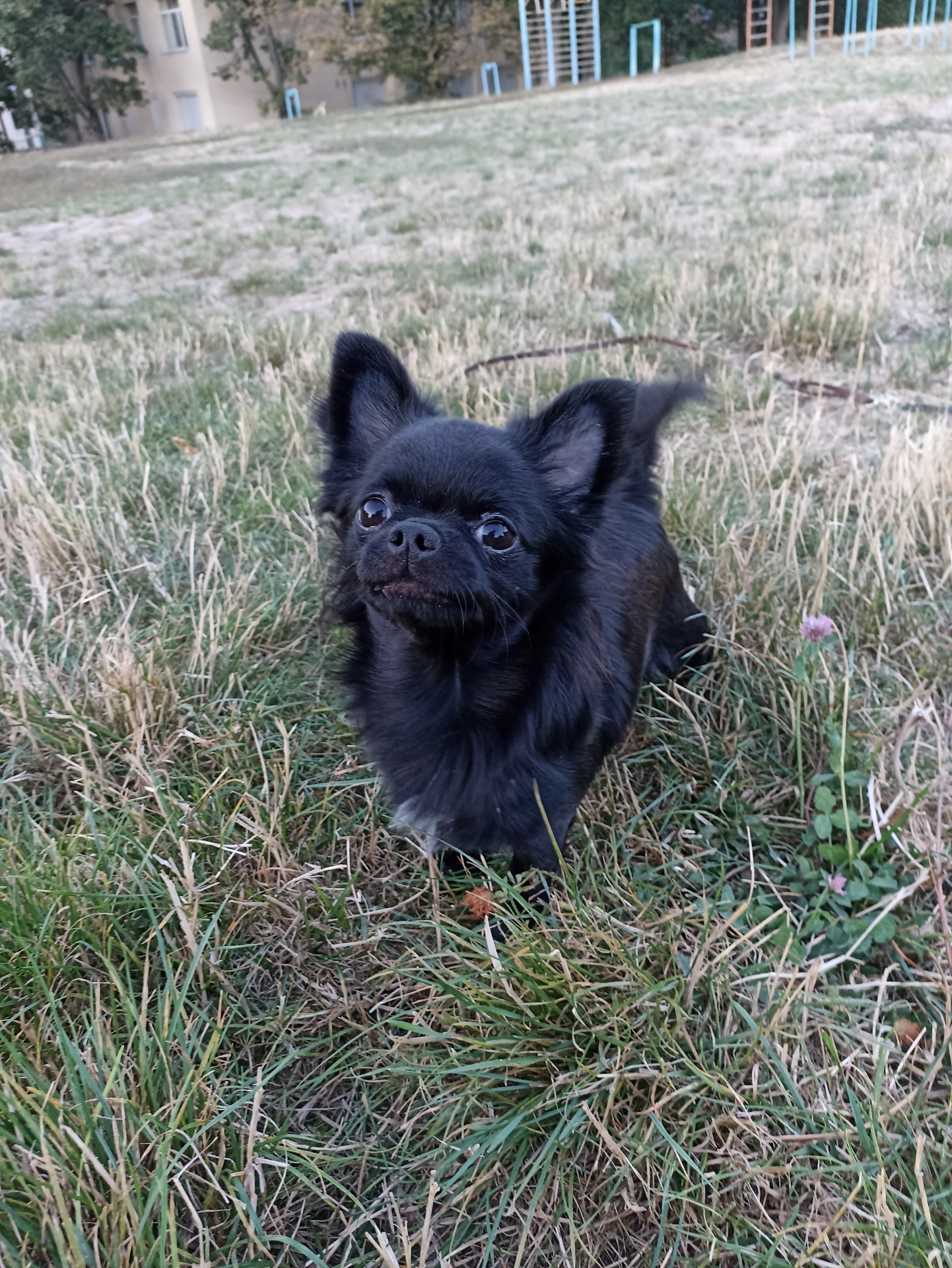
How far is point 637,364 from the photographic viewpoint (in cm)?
467

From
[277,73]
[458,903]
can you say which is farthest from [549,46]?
[458,903]

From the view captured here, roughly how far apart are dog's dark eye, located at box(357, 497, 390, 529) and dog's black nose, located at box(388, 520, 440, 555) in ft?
0.71

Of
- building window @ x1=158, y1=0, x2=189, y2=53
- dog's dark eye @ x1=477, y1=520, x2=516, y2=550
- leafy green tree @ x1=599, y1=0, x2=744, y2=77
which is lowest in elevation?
dog's dark eye @ x1=477, y1=520, x2=516, y2=550

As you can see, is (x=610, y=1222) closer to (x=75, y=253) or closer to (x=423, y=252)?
(x=423, y=252)

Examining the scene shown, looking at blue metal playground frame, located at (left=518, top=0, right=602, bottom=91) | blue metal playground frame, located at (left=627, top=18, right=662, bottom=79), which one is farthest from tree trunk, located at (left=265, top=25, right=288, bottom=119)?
blue metal playground frame, located at (left=627, top=18, right=662, bottom=79)

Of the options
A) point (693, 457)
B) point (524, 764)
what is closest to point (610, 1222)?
point (524, 764)

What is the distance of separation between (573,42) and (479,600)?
37619 mm

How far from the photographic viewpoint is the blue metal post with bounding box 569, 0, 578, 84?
30.8 meters

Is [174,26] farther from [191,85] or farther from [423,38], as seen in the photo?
[423,38]

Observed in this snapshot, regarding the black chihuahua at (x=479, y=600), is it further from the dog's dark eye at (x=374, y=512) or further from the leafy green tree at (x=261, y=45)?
the leafy green tree at (x=261, y=45)

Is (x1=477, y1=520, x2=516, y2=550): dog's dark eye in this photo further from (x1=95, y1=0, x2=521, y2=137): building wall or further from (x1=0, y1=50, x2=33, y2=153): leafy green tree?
(x1=0, y1=50, x2=33, y2=153): leafy green tree

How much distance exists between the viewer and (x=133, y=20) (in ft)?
118

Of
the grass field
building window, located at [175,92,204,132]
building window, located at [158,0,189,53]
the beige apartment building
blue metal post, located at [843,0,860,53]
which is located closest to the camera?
the grass field

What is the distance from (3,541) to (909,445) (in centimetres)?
354
